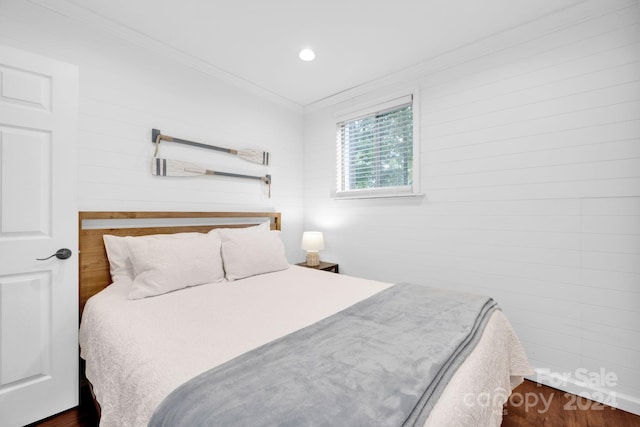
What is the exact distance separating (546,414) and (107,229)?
328 centimetres

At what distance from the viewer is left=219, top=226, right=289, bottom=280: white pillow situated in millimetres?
2289

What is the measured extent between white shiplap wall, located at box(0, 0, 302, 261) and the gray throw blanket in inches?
73.4

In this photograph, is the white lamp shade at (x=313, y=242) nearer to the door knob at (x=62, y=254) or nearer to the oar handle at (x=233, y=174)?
the oar handle at (x=233, y=174)

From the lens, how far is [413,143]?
2.76 meters

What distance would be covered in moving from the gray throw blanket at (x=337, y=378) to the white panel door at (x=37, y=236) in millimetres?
1486

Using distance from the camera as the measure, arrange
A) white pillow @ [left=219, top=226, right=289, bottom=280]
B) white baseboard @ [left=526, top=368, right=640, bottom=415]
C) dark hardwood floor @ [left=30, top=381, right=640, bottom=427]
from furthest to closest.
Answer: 1. white pillow @ [left=219, top=226, right=289, bottom=280]
2. white baseboard @ [left=526, top=368, right=640, bottom=415]
3. dark hardwood floor @ [left=30, top=381, right=640, bottom=427]

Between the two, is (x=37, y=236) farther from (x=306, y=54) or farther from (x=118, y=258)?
(x=306, y=54)

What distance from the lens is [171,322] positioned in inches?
55.6

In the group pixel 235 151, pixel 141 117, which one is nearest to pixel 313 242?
pixel 235 151

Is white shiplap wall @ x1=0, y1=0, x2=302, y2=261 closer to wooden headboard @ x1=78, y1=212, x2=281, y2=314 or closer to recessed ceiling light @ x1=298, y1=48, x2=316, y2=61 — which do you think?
wooden headboard @ x1=78, y1=212, x2=281, y2=314

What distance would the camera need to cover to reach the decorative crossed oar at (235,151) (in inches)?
93.6

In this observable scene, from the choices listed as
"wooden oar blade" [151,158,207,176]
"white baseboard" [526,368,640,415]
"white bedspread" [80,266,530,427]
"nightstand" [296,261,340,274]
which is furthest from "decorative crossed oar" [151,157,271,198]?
"white baseboard" [526,368,640,415]

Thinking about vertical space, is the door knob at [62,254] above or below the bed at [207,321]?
above

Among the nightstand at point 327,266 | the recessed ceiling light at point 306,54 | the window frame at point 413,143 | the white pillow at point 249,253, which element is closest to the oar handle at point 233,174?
the white pillow at point 249,253
